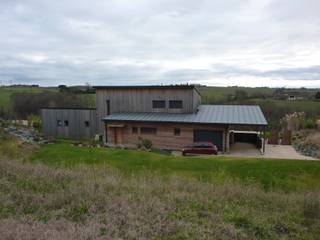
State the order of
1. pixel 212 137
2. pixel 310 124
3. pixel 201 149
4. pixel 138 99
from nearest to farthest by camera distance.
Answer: pixel 201 149, pixel 212 137, pixel 138 99, pixel 310 124

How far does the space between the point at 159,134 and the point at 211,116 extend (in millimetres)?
4611

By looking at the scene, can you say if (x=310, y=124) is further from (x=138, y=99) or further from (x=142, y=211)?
(x=142, y=211)

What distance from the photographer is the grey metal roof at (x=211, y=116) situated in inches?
827

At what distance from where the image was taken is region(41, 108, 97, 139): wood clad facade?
2656cm

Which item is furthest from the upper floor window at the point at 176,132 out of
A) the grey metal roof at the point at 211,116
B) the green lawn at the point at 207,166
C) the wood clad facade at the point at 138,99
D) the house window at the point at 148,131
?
the green lawn at the point at 207,166

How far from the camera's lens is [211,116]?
73.7 feet

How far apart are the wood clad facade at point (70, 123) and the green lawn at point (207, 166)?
9469 mm

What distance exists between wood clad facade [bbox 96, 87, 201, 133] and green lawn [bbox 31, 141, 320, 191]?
28.1ft

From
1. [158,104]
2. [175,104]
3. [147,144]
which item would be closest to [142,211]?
[147,144]

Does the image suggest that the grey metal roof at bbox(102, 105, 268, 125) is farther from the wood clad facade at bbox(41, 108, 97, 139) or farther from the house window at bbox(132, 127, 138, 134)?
the wood clad facade at bbox(41, 108, 97, 139)

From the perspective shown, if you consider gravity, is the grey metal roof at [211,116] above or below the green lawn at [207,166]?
above

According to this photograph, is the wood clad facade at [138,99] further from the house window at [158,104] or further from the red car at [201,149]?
the red car at [201,149]

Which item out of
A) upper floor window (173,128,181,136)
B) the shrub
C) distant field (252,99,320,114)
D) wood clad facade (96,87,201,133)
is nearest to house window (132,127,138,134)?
the shrub

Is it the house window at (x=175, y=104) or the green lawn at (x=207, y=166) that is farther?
the house window at (x=175, y=104)
